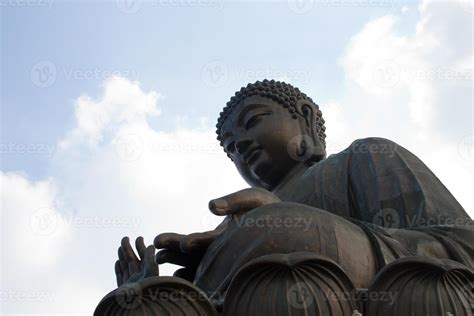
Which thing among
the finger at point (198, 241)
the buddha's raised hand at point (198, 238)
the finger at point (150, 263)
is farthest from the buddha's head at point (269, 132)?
the finger at point (150, 263)

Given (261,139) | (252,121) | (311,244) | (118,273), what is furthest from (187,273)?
(252,121)

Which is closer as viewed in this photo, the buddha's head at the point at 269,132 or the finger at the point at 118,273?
the finger at the point at 118,273

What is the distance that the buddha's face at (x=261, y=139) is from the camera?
696cm

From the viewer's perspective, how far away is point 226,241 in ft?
14.6

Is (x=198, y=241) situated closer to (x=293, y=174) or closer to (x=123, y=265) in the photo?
(x=123, y=265)

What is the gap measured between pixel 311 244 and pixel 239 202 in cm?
77

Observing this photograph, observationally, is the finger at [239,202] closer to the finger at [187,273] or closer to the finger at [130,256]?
the finger at [187,273]

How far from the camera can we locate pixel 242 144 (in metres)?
7.00

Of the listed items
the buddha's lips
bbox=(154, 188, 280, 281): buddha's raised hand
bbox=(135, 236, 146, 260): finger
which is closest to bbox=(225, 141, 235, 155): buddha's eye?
the buddha's lips

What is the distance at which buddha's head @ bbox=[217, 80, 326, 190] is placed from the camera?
22.9 feet

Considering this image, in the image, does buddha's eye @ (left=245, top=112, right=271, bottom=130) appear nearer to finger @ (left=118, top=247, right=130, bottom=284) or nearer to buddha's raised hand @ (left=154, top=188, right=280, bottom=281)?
buddha's raised hand @ (left=154, top=188, right=280, bottom=281)

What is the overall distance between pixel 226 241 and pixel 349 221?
75 cm

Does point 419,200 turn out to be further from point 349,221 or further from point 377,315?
point 377,315

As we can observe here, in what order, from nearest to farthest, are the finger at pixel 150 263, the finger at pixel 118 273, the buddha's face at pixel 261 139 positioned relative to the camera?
the finger at pixel 150 263 < the finger at pixel 118 273 < the buddha's face at pixel 261 139
